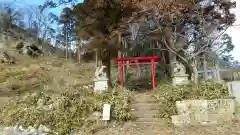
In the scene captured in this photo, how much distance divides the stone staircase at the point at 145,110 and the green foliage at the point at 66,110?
1.28 ft

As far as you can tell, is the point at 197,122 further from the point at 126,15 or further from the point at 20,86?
the point at 20,86

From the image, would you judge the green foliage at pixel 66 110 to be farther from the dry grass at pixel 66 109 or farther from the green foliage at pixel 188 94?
the green foliage at pixel 188 94

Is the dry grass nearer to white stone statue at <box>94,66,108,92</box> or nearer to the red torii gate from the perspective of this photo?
white stone statue at <box>94,66,108,92</box>

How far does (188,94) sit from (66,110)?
4752 mm

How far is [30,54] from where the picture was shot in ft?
98.8

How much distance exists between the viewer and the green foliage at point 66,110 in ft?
32.7

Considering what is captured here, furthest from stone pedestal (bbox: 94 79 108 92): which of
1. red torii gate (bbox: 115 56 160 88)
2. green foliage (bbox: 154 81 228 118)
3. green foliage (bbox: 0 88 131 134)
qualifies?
green foliage (bbox: 154 81 228 118)

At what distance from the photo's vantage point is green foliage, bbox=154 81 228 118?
32.8ft

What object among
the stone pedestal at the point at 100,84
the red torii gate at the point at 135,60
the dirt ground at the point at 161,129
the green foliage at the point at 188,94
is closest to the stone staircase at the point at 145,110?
the dirt ground at the point at 161,129

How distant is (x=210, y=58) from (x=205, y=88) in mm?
6528

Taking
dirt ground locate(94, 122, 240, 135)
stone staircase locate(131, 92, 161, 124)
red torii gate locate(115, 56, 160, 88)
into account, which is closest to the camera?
dirt ground locate(94, 122, 240, 135)

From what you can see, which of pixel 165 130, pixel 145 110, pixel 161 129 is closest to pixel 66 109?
pixel 145 110

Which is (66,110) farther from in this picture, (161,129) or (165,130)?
(165,130)

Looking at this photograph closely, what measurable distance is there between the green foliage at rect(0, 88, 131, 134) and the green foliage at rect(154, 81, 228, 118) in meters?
1.38
